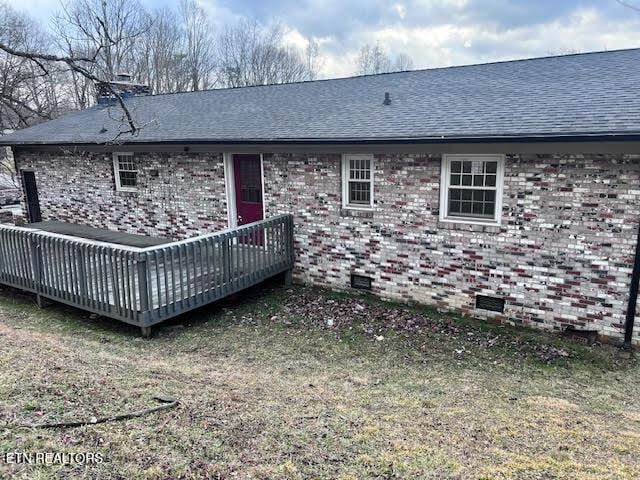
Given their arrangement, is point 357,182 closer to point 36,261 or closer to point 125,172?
point 36,261

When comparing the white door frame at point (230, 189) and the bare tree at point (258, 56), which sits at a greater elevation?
the bare tree at point (258, 56)

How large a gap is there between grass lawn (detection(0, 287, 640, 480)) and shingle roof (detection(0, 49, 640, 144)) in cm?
309

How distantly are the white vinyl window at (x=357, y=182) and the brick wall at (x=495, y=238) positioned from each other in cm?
17

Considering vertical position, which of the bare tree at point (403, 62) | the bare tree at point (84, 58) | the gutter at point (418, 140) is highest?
the bare tree at point (403, 62)

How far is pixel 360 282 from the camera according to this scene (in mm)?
8625

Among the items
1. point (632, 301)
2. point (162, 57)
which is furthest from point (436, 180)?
point (162, 57)

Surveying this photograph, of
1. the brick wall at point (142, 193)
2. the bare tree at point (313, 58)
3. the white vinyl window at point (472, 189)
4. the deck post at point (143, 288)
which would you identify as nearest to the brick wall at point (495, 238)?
the white vinyl window at point (472, 189)

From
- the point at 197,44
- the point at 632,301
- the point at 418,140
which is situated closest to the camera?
the point at 632,301

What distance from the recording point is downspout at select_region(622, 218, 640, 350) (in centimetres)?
611

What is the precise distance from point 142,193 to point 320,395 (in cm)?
833

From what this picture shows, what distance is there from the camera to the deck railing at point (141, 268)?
6.70 meters

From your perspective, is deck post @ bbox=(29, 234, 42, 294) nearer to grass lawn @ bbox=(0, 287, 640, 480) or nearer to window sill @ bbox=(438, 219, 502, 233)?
grass lawn @ bbox=(0, 287, 640, 480)

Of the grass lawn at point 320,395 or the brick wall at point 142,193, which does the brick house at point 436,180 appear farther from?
the grass lawn at point 320,395

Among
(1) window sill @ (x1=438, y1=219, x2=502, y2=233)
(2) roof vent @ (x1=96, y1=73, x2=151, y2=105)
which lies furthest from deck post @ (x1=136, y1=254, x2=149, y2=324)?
(2) roof vent @ (x1=96, y1=73, x2=151, y2=105)
